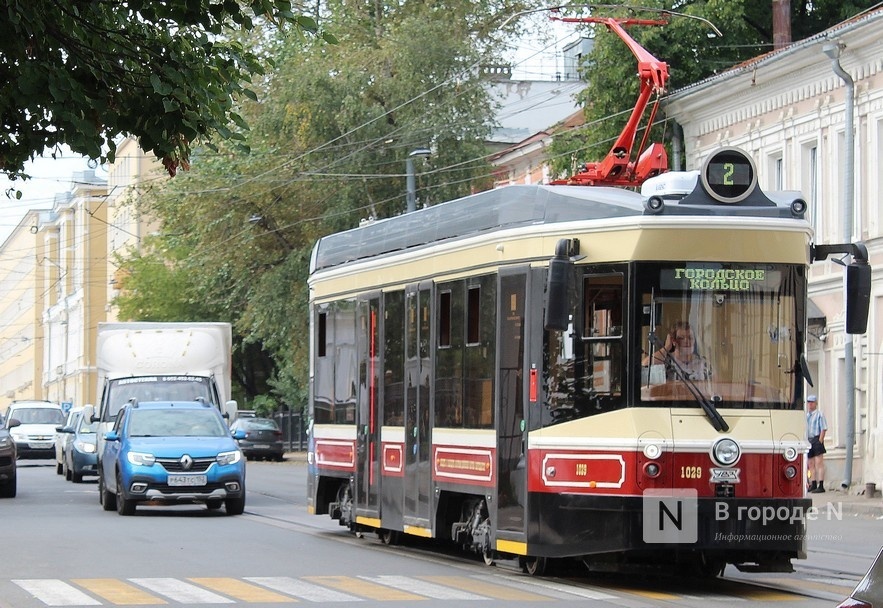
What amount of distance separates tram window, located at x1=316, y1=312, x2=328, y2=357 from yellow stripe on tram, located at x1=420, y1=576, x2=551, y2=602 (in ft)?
19.1

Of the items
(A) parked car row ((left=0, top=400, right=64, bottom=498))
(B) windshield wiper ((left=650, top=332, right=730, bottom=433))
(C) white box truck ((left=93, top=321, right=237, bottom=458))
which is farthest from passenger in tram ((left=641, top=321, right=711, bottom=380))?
(A) parked car row ((left=0, top=400, right=64, bottom=498))

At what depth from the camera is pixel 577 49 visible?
7312 centimetres

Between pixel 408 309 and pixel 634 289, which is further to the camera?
pixel 408 309

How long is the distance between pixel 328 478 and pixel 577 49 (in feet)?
179

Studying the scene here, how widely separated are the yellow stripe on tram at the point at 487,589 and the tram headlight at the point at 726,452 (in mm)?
1725

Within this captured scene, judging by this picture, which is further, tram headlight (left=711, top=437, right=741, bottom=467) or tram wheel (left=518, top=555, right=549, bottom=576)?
tram wheel (left=518, top=555, right=549, bottom=576)

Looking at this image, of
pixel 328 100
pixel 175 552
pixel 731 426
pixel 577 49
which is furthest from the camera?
pixel 577 49

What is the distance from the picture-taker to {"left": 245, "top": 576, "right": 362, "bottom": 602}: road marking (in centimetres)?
1356

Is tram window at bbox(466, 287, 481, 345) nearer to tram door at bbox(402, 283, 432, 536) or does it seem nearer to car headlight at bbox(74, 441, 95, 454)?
tram door at bbox(402, 283, 432, 536)

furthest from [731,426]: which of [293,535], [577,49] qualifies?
[577,49]

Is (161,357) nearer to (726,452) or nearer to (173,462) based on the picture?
(173,462)

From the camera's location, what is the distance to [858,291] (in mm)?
14281

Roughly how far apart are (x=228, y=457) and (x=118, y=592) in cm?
1122

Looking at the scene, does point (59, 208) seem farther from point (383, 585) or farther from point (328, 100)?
point (383, 585)
